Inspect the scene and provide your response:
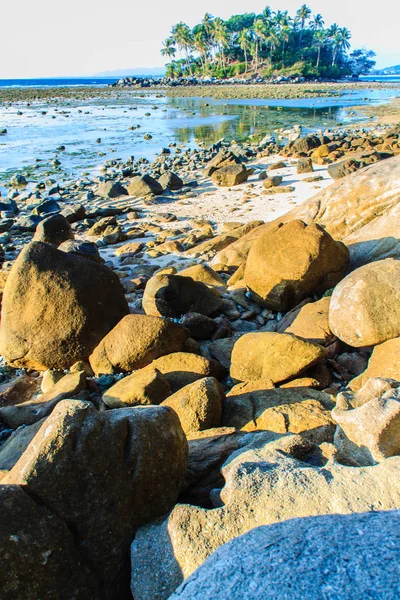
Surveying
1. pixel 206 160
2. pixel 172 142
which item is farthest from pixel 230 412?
pixel 172 142

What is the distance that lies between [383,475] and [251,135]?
2795 cm

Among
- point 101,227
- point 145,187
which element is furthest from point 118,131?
point 101,227

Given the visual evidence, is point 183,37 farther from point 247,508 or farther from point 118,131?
point 247,508

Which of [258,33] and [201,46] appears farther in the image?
[201,46]

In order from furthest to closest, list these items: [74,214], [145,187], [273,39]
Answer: [273,39] < [145,187] < [74,214]

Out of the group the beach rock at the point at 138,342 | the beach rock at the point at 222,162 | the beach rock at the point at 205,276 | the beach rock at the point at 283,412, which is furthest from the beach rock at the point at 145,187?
the beach rock at the point at 283,412

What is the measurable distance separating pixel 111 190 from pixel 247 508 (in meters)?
14.9

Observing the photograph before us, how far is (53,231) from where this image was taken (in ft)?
36.5

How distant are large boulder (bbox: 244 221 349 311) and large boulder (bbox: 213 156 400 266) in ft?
2.00

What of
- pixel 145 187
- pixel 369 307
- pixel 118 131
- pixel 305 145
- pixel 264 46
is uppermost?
pixel 264 46

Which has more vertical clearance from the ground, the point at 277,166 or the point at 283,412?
the point at 277,166

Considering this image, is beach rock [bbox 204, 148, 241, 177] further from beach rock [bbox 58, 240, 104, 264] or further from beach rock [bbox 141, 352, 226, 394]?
beach rock [bbox 141, 352, 226, 394]

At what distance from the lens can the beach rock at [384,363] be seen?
156 inches

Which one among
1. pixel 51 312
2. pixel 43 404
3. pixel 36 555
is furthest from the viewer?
pixel 51 312
